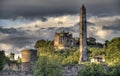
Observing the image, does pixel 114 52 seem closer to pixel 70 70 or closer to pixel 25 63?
pixel 70 70

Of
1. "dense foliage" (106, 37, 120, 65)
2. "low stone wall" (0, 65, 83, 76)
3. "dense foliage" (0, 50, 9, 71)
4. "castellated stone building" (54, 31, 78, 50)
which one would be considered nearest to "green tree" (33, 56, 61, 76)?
"low stone wall" (0, 65, 83, 76)

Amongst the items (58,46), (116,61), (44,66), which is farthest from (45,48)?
(44,66)

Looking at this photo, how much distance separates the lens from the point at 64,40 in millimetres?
85438

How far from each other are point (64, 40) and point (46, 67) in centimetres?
2984

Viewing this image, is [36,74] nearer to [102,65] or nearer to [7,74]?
[7,74]

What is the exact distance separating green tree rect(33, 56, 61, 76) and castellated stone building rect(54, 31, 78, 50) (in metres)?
26.7

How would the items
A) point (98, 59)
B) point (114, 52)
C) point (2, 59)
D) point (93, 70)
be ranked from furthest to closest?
point (98, 59)
point (114, 52)
point (2, 59)
point (93, 70)

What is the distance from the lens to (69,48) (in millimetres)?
82562

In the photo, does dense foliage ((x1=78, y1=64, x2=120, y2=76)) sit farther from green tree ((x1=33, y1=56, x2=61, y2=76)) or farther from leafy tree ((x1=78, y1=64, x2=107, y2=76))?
green tree ((x1=33, y1=56, x2=61, y2=76))

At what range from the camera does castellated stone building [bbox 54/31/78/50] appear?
3314 inches

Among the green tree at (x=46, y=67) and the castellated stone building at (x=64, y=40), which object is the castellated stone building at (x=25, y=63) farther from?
the castellated stone building at (x=64, y=40)

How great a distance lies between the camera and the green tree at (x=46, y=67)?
55281 mm

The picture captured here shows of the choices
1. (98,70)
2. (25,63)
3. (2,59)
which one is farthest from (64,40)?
(98,70)

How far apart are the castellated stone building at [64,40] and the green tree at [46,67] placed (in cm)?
2667
